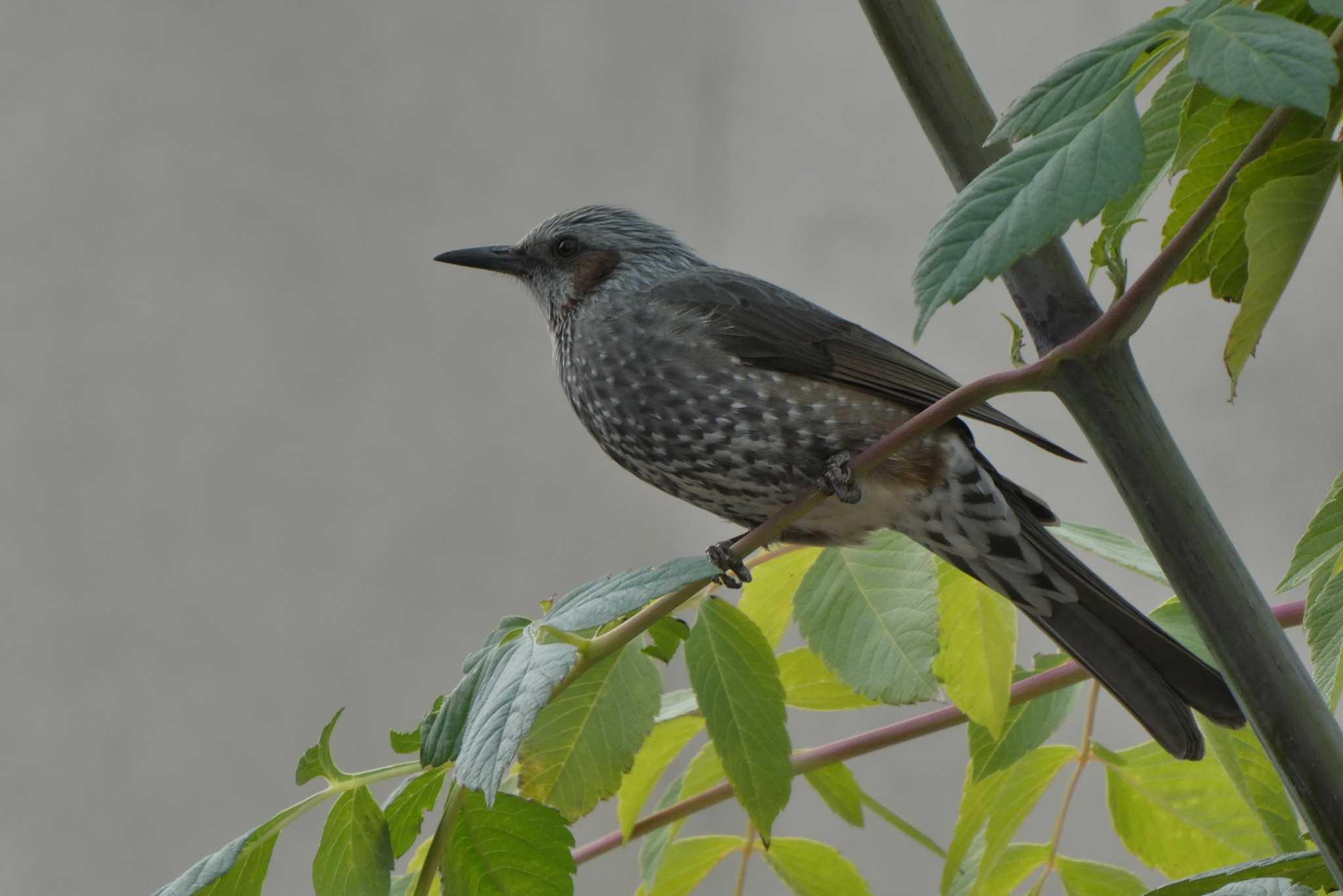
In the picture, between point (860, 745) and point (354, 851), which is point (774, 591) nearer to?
point (860, 745)

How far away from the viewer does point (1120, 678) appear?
1037mm

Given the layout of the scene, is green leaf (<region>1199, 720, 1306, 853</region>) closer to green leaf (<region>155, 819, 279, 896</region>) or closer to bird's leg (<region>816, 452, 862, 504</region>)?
bird's leg (<region>816, 452, 862, 504</region>)

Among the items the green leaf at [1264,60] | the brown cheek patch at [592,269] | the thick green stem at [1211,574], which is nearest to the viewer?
the green leaf at [1264,60]

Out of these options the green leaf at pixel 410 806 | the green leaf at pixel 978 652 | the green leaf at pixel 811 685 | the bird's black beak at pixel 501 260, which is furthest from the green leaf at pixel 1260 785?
the bird's black beak at pixel 501 260

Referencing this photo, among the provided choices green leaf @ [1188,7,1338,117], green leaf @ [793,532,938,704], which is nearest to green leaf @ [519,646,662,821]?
green leaf @ [793,532,938,704]

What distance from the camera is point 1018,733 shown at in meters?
0.96

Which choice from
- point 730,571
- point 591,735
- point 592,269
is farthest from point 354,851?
point 592,269

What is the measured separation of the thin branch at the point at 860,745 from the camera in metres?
0.90

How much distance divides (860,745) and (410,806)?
313 mm

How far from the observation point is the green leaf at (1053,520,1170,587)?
3.04ft

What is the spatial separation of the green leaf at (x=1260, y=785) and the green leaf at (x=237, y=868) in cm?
56

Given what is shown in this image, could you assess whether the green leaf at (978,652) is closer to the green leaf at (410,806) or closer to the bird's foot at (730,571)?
the bird's foot at (730,571)

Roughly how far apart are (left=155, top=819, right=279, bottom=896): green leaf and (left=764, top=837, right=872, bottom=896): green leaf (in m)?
0.41

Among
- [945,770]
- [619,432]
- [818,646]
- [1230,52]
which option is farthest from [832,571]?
[945,770]
